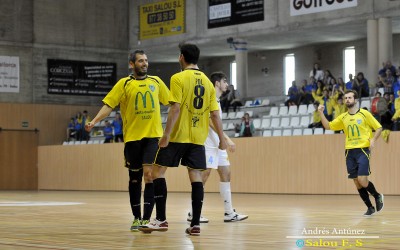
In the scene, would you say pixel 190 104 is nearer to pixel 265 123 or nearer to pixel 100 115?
pixel 100 115

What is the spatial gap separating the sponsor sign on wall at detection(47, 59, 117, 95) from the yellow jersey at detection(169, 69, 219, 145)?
97.9ft

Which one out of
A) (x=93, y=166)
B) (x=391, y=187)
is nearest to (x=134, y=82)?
(x=391, y=187)

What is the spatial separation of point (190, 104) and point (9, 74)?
1141 inches

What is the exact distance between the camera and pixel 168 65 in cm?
4331

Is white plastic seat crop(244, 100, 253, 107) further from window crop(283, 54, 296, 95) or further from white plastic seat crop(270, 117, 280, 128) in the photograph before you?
window crop(283, 54, 296, 95)

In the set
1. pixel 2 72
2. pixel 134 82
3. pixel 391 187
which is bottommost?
pixel 391 187

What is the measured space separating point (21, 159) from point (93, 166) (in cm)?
543

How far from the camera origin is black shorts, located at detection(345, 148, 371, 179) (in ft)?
44.4

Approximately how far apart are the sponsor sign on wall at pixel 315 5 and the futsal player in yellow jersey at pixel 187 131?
2188 centimetres

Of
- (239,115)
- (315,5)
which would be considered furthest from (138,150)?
(239,115)

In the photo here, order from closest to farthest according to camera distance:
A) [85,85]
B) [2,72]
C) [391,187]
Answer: [391,187] → [2,72] → [85,85]

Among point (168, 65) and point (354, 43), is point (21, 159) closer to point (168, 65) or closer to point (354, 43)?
point (168, 65)

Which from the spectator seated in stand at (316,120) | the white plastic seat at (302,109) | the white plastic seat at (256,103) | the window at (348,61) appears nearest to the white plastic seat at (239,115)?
the white plastic seat at (256,103)

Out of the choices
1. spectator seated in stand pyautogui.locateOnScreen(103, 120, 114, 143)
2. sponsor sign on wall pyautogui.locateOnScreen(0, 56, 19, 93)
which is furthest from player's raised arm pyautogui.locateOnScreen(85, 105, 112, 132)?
sponsor sign on wall pyautogui.locateOnScreen(0, 56, 19, 93)
